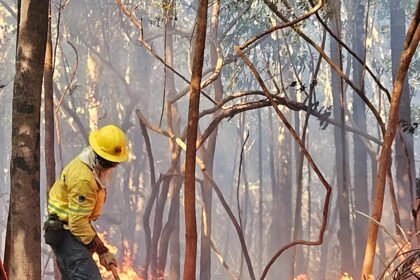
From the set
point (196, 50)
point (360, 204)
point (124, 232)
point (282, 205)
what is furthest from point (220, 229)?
point (196, 50)

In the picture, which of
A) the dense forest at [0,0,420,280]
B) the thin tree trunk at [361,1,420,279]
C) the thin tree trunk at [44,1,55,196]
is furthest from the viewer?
the thin tree trunk at [44,1,55,196]

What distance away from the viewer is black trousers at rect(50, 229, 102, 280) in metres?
3.87

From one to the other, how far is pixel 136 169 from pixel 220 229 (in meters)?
7.00

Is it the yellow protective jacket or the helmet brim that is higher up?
the helmet brim

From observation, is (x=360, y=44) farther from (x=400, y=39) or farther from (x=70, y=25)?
(x=70, y=25)

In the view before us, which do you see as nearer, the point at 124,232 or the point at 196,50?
the point at 196,50

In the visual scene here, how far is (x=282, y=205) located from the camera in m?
16.5

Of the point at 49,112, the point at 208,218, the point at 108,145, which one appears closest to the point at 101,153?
the point at 108,145

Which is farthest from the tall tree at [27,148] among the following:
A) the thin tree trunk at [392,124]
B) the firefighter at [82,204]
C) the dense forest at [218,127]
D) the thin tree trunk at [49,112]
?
the thin tree trunk at [392,124]

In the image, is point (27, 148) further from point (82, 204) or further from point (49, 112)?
point (49, 112)

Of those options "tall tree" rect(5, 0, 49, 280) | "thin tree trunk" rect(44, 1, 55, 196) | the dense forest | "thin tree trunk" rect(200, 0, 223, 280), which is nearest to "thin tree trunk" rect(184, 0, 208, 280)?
the dense forest

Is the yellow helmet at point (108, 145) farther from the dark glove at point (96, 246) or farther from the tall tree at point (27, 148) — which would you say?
the dark glove at point (96, 246)

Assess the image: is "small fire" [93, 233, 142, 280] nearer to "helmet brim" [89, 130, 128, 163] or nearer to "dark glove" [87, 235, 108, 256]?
"dark glove" [87, 235, 108, 256]

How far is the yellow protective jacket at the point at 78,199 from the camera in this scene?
3.66m
